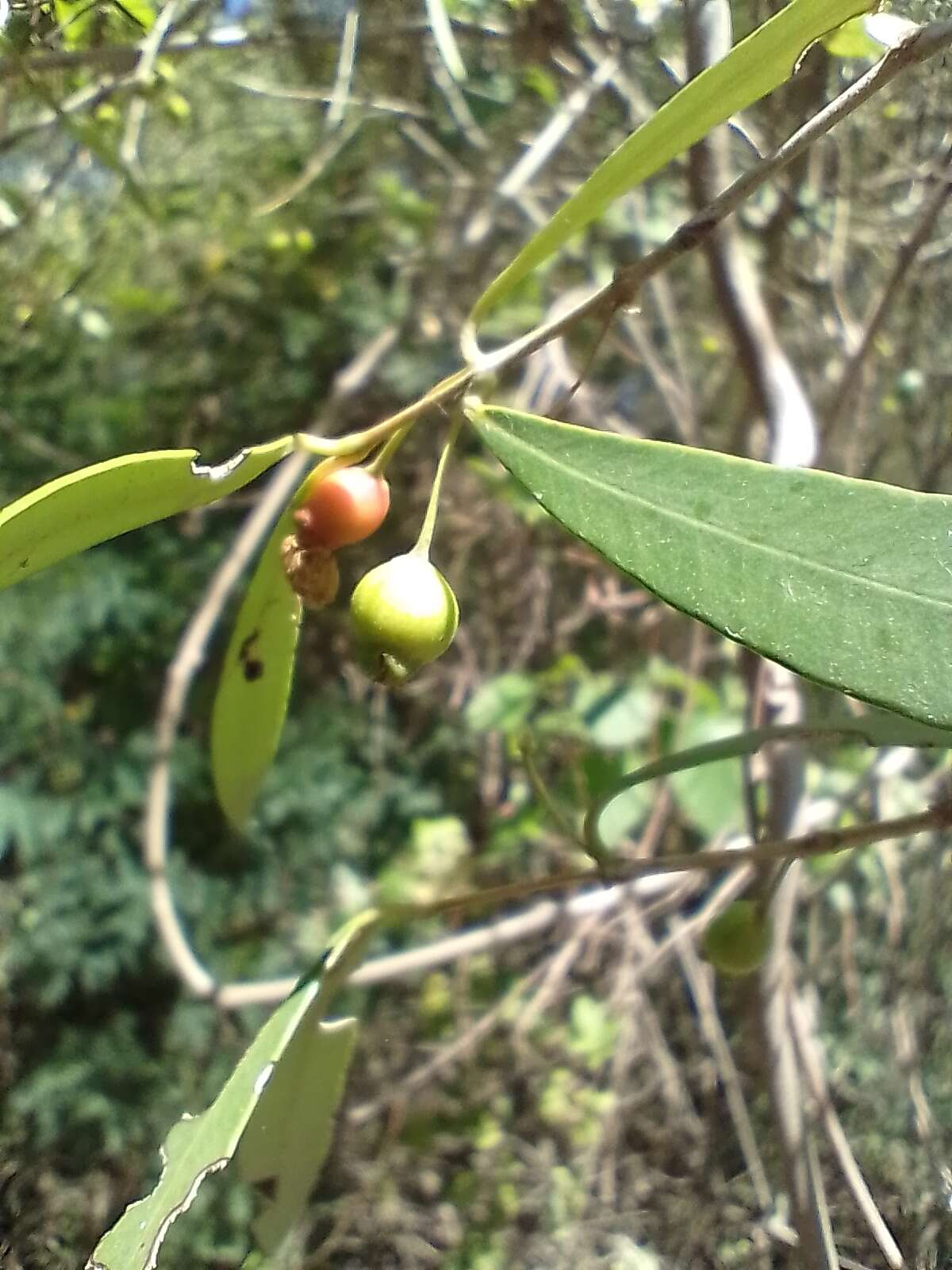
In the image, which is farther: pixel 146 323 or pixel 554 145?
pixel 146 323

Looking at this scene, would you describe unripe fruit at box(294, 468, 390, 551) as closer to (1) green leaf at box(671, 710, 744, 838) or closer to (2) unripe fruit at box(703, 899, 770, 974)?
(2) unripe fruit at box(703, 899, 770, 974)

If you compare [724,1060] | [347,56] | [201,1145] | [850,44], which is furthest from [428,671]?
[201,1145]

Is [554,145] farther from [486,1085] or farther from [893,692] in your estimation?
[486,1085]

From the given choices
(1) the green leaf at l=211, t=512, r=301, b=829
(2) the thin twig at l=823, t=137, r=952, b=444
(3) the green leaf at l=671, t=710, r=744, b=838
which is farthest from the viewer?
(3) the green leaf at l=671, t=710, r=744, b=838

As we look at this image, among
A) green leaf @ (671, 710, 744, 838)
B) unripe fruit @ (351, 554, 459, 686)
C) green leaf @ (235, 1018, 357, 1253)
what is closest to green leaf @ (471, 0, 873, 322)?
unripe fruit @ (351, 554, 459, 686)

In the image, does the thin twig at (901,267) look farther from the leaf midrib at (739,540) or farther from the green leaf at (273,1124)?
the green leaf at (273,1124)

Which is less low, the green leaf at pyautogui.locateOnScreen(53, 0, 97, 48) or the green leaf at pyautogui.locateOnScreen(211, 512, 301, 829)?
the green leaf at pyautogui.locateOnScreen(53, 0, 97, 48)

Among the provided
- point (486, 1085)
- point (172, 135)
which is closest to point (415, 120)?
point (172, 135)
